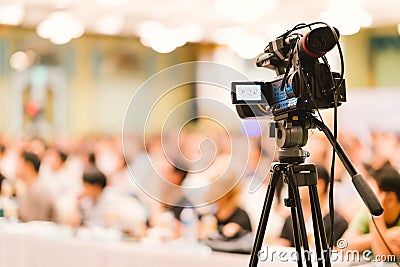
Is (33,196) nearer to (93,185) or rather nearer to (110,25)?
(93,185)

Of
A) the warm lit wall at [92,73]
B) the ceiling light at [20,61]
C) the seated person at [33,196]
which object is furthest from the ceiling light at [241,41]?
the seated person at [33,196]

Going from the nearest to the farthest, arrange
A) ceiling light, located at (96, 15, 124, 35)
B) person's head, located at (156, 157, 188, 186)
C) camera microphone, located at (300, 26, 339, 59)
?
camera microphone, located at (300, 26, 339, 59)
person's head, located at (156, 157, 188, 186)
ceiling light, located at (96, 15, 124, 35)

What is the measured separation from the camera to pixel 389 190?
2.63m

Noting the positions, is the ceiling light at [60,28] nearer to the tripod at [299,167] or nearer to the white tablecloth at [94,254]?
the white tablecloth at [94,254]

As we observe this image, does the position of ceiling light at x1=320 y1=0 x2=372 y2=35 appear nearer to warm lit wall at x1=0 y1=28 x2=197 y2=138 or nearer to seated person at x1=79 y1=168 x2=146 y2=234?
warm lit wall at x1=0 y1=28 x2=197 y2=138

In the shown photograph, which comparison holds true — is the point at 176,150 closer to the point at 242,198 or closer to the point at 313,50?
the point at 313,50

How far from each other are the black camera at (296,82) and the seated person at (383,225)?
1125mm

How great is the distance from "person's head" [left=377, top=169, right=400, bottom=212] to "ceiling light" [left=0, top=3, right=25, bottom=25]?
3602mm

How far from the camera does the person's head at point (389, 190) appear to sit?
2592mm

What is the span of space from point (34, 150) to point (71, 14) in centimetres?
125

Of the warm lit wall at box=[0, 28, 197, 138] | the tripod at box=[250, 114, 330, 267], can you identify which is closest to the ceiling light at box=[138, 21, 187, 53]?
the warm lit wall at box=[0, 28, 197, 138]

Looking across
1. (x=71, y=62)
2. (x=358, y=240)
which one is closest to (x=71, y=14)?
(x=71, y=62)

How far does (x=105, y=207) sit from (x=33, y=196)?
69 centimetres

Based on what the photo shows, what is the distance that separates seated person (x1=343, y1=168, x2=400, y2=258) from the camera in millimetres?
2492
